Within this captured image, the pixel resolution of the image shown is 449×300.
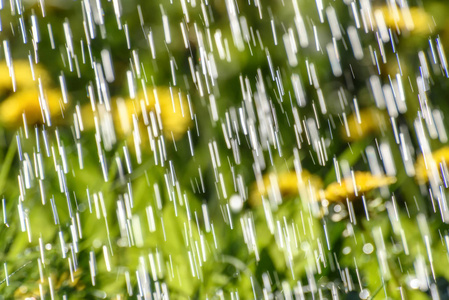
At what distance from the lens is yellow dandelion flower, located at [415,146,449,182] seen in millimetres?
1101

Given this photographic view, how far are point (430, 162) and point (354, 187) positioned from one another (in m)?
0.21

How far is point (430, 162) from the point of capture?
115cm

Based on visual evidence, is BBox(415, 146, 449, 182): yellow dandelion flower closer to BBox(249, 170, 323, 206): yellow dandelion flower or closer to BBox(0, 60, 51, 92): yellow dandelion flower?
BBox(249, 170, 323, 206): yellow dandelion flower

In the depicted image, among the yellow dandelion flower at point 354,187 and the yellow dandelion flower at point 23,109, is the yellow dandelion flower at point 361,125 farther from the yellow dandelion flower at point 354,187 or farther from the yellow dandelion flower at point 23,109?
the yellow dandelion flower at point 23,109

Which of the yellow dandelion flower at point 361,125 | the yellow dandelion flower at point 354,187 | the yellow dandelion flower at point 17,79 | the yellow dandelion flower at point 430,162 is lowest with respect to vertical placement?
the yellow dandelion flower at point 354,187

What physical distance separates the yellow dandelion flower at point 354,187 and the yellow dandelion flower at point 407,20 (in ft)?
2.11

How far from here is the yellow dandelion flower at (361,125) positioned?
1.46 m

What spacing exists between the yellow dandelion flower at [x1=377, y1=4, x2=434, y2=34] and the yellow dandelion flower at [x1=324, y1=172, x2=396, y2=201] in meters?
0.64

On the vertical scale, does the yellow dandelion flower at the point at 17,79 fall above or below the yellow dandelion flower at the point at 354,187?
above

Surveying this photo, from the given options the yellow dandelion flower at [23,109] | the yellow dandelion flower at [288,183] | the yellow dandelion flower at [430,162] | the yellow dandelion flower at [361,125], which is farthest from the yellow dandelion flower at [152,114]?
the yellow dandelion flower at [430,162]

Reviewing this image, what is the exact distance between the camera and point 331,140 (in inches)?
58.5

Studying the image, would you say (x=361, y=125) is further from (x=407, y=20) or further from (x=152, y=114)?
(x=152, y=114)

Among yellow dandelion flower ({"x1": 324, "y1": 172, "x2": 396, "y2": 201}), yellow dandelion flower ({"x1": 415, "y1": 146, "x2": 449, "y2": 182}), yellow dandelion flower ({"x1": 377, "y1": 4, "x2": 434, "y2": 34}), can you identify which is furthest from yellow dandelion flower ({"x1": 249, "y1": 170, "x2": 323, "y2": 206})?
yellow dandelion flower ({"x1": 377, "y1": 4, "x2": 434, "y2": 34})

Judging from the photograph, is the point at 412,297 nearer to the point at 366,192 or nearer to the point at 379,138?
the point at 366,192
